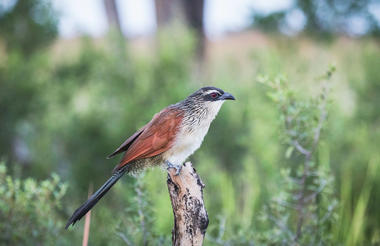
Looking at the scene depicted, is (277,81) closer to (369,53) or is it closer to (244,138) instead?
(244,138)

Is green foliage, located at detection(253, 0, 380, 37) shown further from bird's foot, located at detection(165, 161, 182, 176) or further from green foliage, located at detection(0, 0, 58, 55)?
bird's foot, located at detection(165, 161, 182, 176)

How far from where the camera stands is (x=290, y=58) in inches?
363

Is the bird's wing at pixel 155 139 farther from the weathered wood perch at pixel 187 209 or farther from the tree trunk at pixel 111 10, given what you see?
the tree trunk at pixel 111 10

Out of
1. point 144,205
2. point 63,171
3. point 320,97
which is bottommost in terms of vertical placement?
point 63,171

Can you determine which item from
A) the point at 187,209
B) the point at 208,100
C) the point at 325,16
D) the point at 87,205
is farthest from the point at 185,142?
the point at 325,16

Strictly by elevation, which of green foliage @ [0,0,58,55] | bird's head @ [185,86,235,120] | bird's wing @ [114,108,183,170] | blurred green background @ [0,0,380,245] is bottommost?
blurred green background @ [0,0,380,245]

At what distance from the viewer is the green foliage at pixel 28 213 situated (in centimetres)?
342

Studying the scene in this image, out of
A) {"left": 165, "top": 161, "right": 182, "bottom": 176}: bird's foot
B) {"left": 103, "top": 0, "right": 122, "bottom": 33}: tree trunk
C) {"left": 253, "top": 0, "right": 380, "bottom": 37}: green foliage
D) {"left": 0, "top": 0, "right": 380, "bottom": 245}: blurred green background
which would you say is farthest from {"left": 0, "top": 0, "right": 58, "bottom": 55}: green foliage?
{"left": 103, "top": 0, "right": 122, "bottom": 33}: tree trunk

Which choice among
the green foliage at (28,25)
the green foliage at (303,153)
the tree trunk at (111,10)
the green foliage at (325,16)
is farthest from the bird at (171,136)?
the tree trunk at (111,10)

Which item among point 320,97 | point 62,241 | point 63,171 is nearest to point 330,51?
point 63,171

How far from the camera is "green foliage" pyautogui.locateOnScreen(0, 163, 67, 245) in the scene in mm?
3422

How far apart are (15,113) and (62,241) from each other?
371 centimetres

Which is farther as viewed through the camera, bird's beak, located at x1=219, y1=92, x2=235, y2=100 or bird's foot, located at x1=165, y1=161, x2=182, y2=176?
bird's beak, located at x1=219, y1=92, x2=235, y2=100

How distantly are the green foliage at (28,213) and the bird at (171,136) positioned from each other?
56 cm
